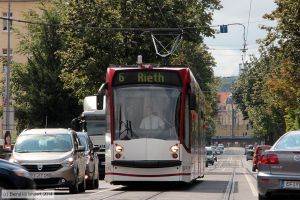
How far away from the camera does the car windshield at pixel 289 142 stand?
658 inches

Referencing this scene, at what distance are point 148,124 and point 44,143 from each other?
9.17 feet

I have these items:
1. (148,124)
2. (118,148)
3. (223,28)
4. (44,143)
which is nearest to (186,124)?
(148,124)

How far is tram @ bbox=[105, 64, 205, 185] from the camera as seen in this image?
22734 mm

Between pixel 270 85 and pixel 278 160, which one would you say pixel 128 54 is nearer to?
pixel 270 85

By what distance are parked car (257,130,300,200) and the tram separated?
6.25 meters

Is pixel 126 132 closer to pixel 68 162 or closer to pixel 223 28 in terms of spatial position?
pixel 68 162

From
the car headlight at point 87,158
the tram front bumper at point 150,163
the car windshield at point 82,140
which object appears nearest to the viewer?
the tram front bumper at point 150,163

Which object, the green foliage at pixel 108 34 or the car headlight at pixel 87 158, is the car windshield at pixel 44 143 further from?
the green foliage at pixel 108 34

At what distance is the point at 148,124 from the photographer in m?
22.9

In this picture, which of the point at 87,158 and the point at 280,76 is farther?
the point at 280,76

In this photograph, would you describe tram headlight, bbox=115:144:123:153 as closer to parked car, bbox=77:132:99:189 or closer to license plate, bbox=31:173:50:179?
parked car, bbox=77:132:99:189

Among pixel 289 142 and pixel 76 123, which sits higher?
pixel 76 123

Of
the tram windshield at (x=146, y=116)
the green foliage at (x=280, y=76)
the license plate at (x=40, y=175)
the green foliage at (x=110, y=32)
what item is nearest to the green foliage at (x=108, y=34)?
the green foliage at (x=110, y=32)

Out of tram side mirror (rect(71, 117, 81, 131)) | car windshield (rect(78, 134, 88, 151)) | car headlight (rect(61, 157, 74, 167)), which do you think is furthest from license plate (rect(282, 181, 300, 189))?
tram side mirror (rect(71, 117, 81, 131))
